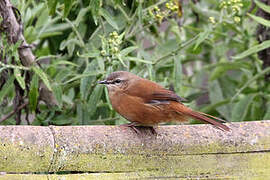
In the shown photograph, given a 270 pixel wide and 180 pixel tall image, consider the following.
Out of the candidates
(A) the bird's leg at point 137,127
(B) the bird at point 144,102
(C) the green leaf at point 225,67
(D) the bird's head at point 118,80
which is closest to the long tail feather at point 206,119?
(B) the bird at point 144,102

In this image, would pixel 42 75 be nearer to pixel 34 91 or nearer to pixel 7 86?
pixel 34 91

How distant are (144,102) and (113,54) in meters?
0.40

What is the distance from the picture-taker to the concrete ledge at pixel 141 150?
247 centimetres

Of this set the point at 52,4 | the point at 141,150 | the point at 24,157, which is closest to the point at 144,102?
the point at 141,150

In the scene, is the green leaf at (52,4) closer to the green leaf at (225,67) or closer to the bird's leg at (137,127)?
the bird's leg at (137,127)

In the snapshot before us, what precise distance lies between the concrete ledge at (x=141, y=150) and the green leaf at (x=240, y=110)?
4.91ft

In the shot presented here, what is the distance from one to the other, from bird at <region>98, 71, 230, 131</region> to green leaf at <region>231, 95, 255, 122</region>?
102cm

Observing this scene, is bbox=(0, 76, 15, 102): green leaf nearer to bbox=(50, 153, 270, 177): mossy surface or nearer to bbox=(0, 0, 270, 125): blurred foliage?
bbox=(0, 0, 270, 125): blurred foliage

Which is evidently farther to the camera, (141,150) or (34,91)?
(34,91)

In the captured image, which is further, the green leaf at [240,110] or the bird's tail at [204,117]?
the green leaf at [240,110]

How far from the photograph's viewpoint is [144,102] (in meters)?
3.47

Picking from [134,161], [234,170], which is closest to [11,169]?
[134,161]

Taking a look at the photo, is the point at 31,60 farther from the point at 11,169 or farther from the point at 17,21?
the point at 11,169

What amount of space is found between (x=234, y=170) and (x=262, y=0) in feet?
8.08
